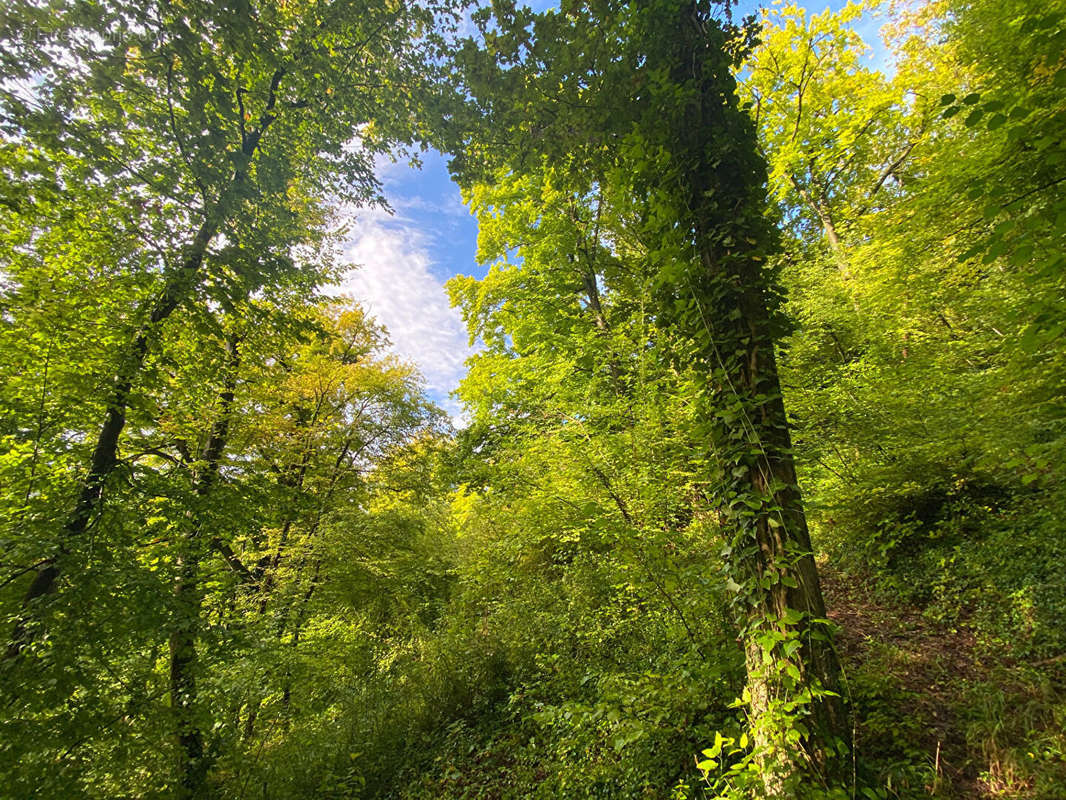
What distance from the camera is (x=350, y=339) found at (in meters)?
11.0

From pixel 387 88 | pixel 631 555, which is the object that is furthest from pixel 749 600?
pixel 387 88

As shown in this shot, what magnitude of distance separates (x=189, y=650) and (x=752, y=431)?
5.40 metres

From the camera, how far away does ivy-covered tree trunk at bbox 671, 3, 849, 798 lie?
1871mm

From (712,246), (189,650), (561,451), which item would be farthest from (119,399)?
(712,246)

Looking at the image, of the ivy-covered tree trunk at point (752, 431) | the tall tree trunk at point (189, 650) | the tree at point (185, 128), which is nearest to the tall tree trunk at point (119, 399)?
the tree at point (185, 128)

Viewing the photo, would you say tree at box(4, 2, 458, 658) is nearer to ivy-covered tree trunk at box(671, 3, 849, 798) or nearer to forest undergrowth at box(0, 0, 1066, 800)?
forest undergrowth at box(0, 0, 1066, 800)

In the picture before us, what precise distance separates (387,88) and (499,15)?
332 cm

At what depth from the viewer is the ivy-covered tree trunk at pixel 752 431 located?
1.87 m

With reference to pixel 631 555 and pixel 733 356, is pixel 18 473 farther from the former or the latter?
pixel 733 356

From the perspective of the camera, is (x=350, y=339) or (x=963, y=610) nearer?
(x=963, y=610)

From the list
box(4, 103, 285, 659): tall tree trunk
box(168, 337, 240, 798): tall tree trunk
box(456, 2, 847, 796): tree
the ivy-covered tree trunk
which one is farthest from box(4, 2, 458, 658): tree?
the ivy-covered tree trunk

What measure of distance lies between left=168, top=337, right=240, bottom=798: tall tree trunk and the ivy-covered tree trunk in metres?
4.45

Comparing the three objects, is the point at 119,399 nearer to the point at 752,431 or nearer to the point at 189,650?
the point at 189,650

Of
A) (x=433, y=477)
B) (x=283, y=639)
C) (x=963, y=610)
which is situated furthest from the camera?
(x=433, y=477)
